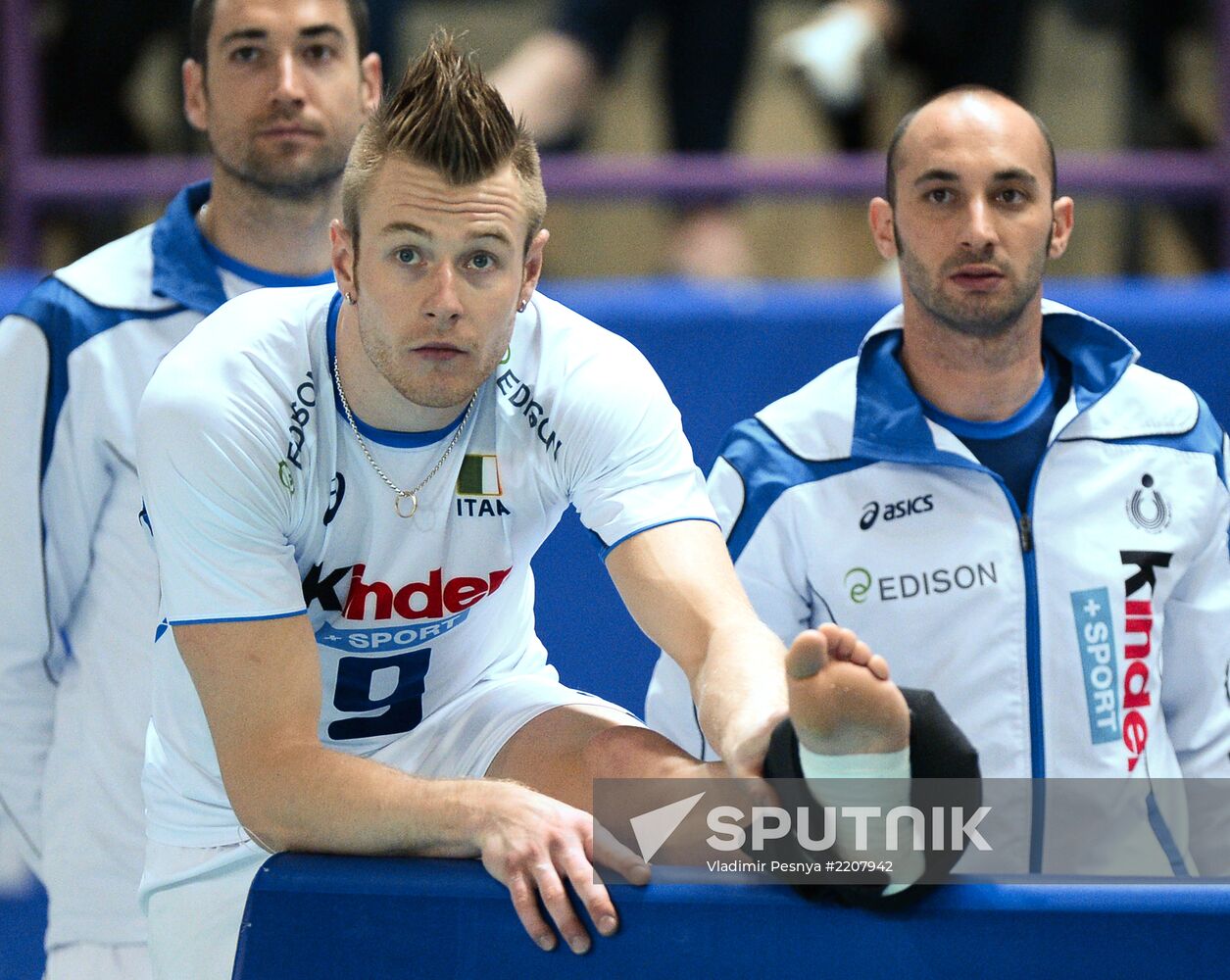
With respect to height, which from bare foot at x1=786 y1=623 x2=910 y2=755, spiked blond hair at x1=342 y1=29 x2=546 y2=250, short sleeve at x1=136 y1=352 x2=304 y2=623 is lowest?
bare foot at x1=786 y1=623 x2=910 y2=755

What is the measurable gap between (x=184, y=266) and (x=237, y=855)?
100 centimetres

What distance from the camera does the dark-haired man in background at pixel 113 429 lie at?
2.67 metres

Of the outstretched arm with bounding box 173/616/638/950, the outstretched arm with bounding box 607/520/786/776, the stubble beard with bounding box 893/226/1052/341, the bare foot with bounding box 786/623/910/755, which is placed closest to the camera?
the bare foot with bounding box 786/623/910/755

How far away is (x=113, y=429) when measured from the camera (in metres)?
2.66

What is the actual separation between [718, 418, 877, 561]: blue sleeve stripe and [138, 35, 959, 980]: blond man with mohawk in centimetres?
49

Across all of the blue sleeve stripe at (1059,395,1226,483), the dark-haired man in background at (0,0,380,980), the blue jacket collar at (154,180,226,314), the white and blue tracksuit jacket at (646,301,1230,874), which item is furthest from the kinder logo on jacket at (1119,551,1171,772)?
the blue jacket collar at (154,180,226,314)

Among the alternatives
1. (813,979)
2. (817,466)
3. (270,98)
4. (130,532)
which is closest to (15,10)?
(270,98)

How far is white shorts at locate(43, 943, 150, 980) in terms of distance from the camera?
2.71 metres

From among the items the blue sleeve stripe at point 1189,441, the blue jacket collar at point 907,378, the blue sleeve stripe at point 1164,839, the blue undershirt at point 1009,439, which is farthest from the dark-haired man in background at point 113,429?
the blue sleeve stripe at point 1164,839

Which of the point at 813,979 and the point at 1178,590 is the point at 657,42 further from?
the point at 813,979

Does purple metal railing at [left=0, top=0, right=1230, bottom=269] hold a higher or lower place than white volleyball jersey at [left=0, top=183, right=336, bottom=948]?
higher

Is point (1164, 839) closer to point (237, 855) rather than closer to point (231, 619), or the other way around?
point (237, 855)

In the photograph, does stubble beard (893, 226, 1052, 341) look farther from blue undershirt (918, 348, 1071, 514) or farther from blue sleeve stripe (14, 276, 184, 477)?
blue sleeve stripe (14, 276, 184, 477)

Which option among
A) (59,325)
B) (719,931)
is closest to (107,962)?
(59,325)
